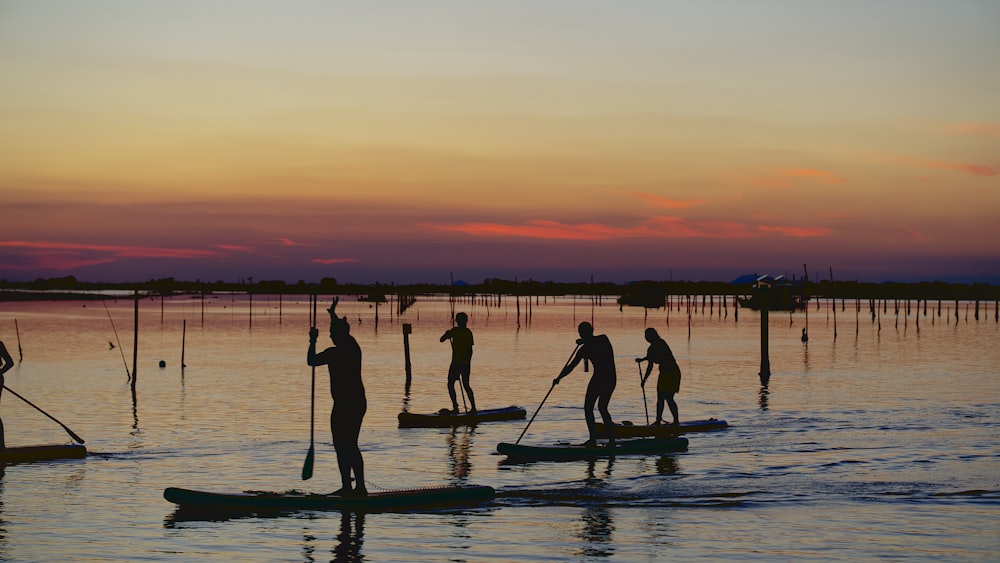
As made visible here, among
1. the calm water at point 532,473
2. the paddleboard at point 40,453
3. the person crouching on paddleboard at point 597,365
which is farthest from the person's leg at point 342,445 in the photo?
the paddleboard at point 40,453

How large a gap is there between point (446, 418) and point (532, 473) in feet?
25.4

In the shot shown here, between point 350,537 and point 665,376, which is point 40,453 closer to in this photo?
point 350,537

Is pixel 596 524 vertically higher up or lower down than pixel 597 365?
lower down

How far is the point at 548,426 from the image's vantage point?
2733cm

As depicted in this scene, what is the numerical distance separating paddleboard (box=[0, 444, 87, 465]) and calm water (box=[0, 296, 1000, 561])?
488 millimetres

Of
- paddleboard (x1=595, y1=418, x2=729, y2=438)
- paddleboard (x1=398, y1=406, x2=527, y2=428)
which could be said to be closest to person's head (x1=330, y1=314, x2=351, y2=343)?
paddleboard (x1=595, y1=418, x2=729, y2=438)

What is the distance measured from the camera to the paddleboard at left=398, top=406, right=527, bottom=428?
26.9 meters

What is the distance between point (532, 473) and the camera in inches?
773

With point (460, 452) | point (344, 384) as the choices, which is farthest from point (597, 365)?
point (344, 384)

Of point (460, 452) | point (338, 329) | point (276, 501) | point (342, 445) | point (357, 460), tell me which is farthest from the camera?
point (460, 452)

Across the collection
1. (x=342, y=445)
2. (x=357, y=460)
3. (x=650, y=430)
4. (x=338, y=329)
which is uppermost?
(x=338, y=329)

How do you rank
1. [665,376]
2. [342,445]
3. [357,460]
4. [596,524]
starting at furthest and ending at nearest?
1. [665,376]
2. [357,460]
3. [342,445]
4. [596,524]

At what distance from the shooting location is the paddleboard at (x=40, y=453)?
2039 cm

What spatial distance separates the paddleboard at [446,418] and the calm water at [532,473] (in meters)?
0.65
